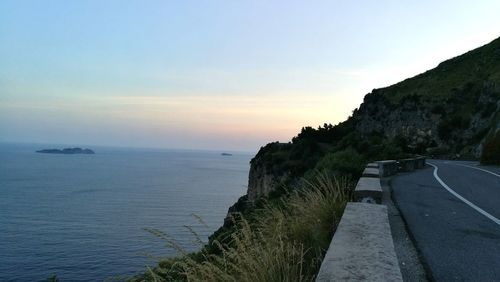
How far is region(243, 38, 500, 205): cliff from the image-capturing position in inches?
1619

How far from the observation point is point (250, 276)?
3.79 meters

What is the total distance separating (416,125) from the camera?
63.8m

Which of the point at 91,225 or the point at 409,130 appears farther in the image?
the point at 409,130

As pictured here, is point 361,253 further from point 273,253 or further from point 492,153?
point 492,153

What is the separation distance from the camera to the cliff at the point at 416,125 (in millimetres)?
41125

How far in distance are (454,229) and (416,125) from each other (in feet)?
198

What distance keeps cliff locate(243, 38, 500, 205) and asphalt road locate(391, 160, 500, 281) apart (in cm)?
1534

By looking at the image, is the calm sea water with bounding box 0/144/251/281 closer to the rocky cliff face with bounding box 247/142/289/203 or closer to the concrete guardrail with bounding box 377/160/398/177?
the rocky cliff face with bounding box 247/142/289/203

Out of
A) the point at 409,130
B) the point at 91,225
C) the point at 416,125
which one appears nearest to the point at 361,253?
the point at 409,130

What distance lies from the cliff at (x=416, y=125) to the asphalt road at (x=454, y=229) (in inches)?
604

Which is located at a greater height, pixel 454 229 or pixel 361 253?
A: pixel 361 253

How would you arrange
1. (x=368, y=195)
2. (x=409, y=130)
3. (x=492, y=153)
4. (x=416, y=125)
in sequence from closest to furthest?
1. (x=368, y=195)
2. (x=492, y=153)
3. (x=409, y=130)
4. (x=416, y=125)

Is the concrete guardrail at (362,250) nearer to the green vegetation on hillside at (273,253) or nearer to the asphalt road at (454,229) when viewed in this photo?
the green vegetation on hillside at (273,253)

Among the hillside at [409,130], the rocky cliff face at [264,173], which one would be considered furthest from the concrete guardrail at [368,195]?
the rocky cliff face at [264,173]
